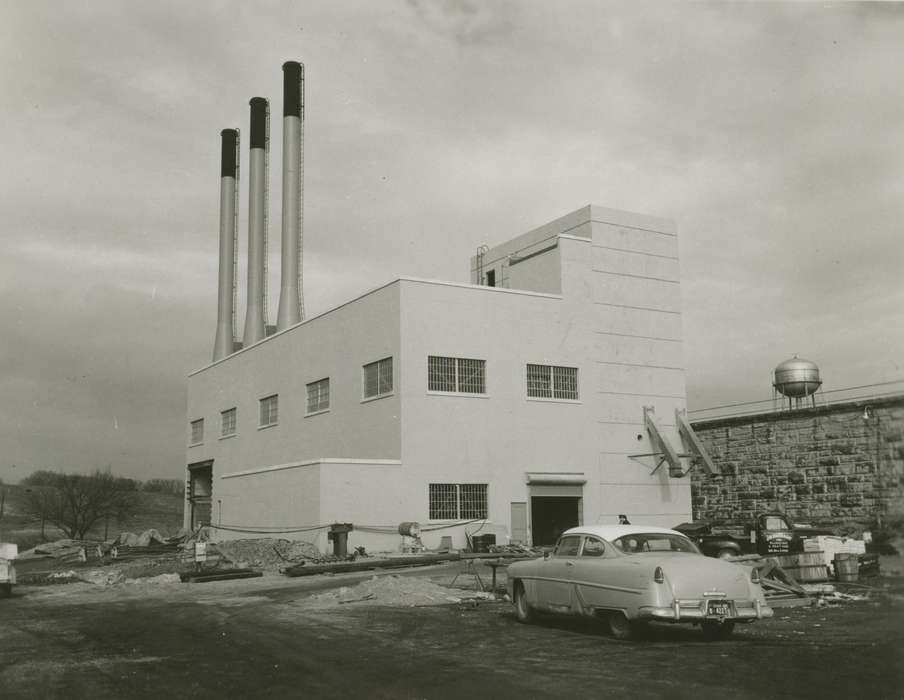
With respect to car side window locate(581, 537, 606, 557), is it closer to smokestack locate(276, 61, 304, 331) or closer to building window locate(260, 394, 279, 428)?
building window locate(260, 394, 279, 428)

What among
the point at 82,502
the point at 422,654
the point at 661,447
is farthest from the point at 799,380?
the point at 82,502

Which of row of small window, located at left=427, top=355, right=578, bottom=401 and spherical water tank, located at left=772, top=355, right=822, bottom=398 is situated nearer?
row of small window, located at left=427, top=355, right=578, bottom=401

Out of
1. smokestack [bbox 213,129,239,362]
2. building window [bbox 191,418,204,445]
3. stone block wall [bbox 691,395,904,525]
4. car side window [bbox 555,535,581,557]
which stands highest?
smokestack [bbox 213,129,239,362]

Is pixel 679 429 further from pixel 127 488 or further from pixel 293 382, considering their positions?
pixel 127 488

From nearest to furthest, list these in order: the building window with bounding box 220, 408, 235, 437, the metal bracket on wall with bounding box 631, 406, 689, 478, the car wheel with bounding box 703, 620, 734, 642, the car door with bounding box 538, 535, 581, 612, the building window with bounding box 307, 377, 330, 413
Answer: the car wheel with bounding box 703, 620, 734, 642
the car door with bounding box 538, 535, 581, 612
the metal bracket on wall with bounding box 631, 406, 689, 478
the building window with bounding box 307, 377, 330, 413
the building window with bounding box 220, 408, 235, 437

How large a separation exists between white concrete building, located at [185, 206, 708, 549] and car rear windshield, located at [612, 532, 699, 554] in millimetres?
17617

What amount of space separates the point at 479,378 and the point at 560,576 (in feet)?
63.7

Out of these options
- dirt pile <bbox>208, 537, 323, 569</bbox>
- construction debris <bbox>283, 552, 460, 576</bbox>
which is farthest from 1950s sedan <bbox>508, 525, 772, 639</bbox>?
dirt pile <bbox>208, 537, 323, 569</bbox>

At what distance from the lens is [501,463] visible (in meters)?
31.8

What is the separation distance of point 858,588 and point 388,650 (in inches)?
455

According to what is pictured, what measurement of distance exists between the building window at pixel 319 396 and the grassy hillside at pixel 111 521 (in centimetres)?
2192

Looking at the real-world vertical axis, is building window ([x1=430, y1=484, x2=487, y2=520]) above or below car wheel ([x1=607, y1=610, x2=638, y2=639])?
above

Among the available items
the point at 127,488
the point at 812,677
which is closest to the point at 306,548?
the point at 812,677

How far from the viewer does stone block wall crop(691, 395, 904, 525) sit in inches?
1225
